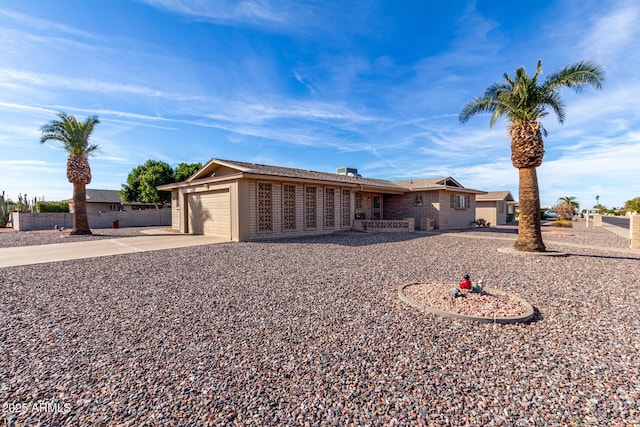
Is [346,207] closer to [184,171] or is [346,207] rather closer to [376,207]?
[376,207]

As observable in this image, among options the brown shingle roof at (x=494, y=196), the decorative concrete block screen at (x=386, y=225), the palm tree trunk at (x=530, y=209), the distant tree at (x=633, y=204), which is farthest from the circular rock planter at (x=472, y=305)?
the distant tree at (x=633, y=204)

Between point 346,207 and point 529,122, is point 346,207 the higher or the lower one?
the lower one

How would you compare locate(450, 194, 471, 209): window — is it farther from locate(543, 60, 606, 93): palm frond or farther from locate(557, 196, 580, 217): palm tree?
locate(557, 196, 580, 217): palm tree

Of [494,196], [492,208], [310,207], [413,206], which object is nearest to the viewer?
[310,207]

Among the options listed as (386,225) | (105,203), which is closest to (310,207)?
(386,225)

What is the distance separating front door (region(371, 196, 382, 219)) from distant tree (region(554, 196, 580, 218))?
97.1ft

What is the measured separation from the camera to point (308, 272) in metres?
6.89

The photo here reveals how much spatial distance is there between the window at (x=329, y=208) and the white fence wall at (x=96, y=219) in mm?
16699

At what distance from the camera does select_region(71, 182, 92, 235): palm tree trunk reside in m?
15.6

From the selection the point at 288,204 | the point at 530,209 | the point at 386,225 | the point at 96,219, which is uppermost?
the point at 288,204

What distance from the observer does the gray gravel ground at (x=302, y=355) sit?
7.35 ft

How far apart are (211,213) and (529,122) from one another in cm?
1441

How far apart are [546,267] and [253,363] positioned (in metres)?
8.40

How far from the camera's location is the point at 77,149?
15617 mm
